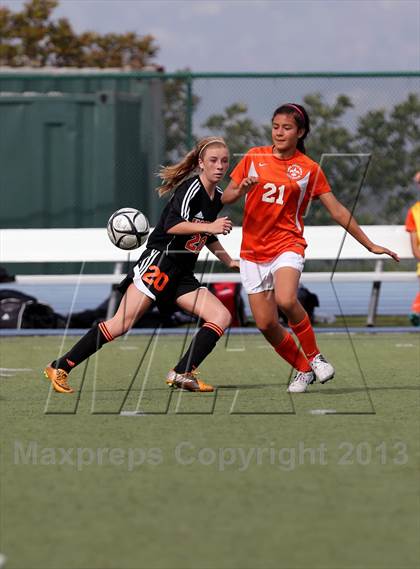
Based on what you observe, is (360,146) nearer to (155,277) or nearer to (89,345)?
(155,277)

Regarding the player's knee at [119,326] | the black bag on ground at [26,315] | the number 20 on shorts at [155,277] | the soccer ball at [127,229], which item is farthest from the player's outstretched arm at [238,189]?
the black bag on ground at [26,315]

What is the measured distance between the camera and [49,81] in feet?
62.4

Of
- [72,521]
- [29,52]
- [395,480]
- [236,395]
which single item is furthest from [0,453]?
[29,52]

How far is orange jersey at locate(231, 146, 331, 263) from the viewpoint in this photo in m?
8.56

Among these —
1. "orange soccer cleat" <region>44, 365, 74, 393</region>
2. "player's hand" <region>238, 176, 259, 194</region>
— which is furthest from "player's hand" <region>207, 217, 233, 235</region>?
"orange soccer cleat" <region>44, 365, 74, 393</region>

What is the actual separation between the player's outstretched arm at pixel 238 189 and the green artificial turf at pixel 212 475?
1340mm

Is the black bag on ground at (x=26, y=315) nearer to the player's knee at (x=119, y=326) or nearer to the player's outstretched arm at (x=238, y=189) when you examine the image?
the player's knee at (x=119, y=326)

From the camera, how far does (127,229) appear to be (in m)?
9.66

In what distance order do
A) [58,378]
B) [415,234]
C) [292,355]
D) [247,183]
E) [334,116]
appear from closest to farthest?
[247,183] < [58,378] < [292,355] < [415,234] < [334,116]

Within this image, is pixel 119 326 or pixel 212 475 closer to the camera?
pixel 212 475

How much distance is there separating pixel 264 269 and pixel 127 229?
1.35 meters

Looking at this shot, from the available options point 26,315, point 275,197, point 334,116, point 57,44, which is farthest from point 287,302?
point 57,44

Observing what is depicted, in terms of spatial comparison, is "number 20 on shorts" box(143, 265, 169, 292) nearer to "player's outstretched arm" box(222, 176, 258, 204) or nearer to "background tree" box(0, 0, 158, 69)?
"player's outstretched arm" box(222, 176, 258, 204)

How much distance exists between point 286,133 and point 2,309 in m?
7.86
